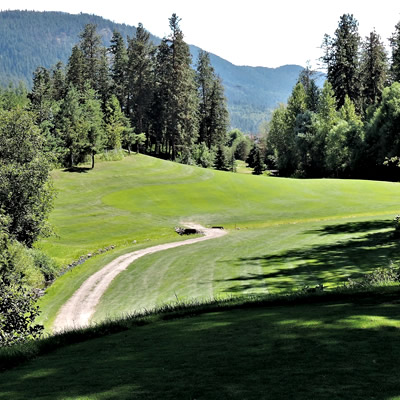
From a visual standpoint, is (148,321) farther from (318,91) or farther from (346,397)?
(318,91)

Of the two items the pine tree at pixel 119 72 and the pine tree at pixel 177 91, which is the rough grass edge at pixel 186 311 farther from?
the pine tree at pixel 119 72

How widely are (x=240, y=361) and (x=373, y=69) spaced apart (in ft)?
343

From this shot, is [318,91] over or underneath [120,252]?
over

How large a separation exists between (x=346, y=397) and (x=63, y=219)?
45649 millimetres

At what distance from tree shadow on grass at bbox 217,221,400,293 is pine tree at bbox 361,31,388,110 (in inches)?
2935

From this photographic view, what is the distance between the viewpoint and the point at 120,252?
37812mm

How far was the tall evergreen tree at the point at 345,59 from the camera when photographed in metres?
98.1

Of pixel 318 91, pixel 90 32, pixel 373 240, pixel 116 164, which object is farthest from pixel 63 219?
pixel 90 32

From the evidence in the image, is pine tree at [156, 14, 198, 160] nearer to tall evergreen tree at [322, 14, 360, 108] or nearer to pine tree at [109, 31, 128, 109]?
pine tree at [109, 31, 128, 109]

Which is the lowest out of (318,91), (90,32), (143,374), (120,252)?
(120,252)

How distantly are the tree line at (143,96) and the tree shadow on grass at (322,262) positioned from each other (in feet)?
151

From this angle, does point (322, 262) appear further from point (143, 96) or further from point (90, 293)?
point (143, 96)

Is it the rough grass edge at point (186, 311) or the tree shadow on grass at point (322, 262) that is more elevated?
the rough grass edge at point (186, 311)

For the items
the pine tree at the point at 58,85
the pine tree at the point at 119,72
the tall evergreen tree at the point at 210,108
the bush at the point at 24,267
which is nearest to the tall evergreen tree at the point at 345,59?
the tall evergreen tree at the point at 210,108
